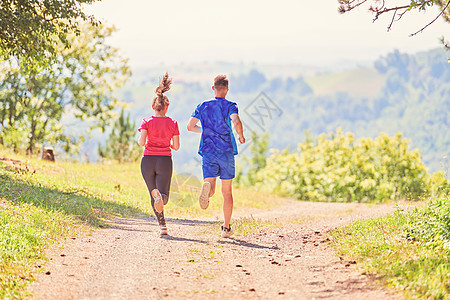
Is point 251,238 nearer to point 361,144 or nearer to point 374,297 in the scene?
point 374,297

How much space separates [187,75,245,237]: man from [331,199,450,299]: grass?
205cm

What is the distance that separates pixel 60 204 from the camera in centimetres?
1092

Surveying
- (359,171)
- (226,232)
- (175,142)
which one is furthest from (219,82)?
(359,171)

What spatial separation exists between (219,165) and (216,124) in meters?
0.64

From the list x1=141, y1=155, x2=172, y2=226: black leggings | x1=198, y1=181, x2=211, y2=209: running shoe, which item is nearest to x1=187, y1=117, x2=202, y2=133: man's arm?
x1=141, y1=155, x2=172, y2=226: black leggings

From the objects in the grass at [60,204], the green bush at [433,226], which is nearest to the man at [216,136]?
the grass at [60,204]

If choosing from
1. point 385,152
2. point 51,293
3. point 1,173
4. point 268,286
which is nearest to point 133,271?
point 51,293

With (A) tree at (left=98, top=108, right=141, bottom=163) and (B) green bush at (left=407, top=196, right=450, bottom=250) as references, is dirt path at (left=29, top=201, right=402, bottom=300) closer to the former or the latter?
(B) green bush at (left=407, top=196, right=450, bottom=250)

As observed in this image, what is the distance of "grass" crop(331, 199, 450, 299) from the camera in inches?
218

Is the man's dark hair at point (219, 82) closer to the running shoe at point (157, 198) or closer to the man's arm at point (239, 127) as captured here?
the man's arm at point (239, 127)

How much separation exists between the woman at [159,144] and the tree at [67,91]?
19884 mm

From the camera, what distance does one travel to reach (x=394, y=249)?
22.7 feet

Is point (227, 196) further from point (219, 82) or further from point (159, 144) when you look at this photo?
point (219, 82)

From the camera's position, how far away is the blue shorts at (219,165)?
845 centimetres
